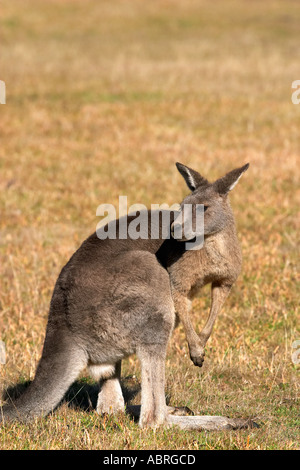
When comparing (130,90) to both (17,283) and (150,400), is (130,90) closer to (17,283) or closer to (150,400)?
(17,283)

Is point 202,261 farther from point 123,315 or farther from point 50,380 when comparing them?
point 50,380

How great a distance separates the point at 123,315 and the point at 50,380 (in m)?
0.64

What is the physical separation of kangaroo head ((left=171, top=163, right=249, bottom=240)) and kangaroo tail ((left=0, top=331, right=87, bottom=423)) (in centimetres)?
118

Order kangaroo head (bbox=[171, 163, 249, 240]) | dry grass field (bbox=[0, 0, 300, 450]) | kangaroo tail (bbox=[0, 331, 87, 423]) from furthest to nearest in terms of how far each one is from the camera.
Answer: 1. dry grass field (bbox=[0, 0, 300, 450])
2. kangaroo head (bbox=[171, 163, 249, 240])
3. kangaroo tail (bbox=[0, 331, 87, 423])

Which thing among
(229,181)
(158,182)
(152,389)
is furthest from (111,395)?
(158,182)

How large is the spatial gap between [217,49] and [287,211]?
19.6 m

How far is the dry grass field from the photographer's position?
215 inches

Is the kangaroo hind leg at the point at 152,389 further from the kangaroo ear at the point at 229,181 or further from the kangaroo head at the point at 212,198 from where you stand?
the kangaroo ear at the point at 229,181

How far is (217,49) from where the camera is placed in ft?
94.6

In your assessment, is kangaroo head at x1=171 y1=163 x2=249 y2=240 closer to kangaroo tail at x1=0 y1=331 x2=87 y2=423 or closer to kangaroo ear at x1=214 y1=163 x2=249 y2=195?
kangaroo ear at x1=214 y1=163 x2=249 y2=195

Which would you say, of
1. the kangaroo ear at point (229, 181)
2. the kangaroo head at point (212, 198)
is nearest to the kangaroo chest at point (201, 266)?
the kangaroo head at point (212, 198)

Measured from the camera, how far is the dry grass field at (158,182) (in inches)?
215

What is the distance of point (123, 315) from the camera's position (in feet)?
15.5

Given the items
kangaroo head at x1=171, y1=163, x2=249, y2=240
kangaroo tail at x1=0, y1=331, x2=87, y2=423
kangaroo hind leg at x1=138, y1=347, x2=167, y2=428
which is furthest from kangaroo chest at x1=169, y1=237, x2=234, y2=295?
kangaroo tail at x1=0, y1=331, x2=87, y2=423
